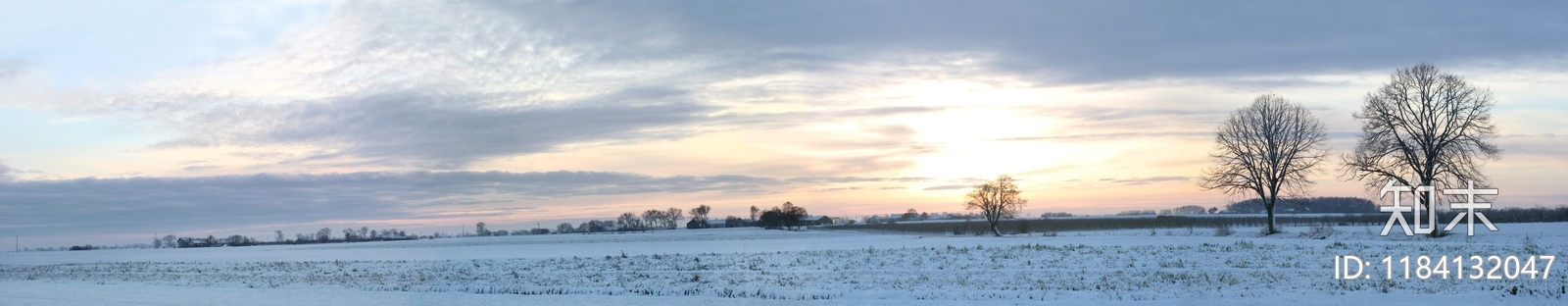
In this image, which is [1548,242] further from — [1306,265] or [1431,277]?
[1431,277]

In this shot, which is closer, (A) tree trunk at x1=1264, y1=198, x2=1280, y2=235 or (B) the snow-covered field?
(B) the snow-covered field

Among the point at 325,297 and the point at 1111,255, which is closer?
the point at 325,297

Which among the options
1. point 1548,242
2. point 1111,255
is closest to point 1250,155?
point 1548,242

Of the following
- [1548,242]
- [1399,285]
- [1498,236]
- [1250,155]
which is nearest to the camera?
[1399,285]

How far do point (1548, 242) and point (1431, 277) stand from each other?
17.0m

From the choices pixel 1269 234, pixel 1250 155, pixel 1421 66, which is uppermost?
pixel 1421 66

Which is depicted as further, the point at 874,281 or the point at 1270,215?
the point at 1270,215

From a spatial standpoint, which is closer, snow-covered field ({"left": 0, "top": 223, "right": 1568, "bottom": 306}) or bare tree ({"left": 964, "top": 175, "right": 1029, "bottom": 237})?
snow-covered field ({"left": 0, "top": 223, "right": 1568, "bottom": 306})

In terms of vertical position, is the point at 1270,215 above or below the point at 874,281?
above

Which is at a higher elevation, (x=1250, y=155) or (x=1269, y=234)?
→ (x=1250, y=155)

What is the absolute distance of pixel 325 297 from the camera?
806 inches

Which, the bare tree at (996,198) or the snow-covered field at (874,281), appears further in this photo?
the bare tree at (996,198)

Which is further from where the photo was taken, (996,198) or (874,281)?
(996,198)

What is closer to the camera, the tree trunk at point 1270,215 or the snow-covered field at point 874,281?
the snow-covered field at point 874,281
